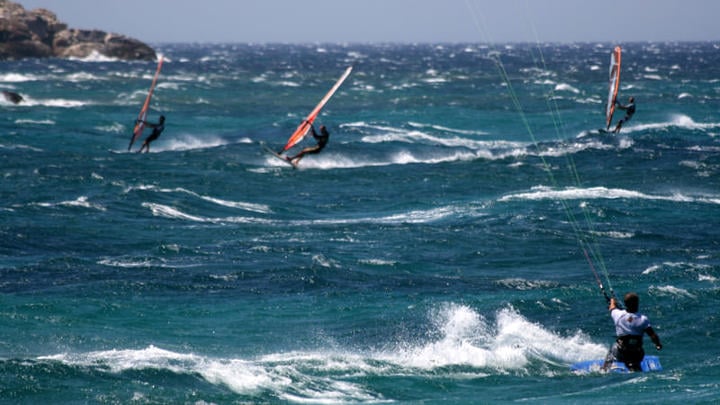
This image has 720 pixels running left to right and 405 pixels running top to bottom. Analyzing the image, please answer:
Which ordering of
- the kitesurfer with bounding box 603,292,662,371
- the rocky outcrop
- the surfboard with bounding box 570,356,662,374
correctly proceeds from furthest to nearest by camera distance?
the rocky outcrop < the surfboard with bounding box 570,356,662,374 < the kitesurfer with bounding box 603,292,662,371

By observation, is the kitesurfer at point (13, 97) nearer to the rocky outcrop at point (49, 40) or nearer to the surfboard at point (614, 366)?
the surfboard at point (614, 366)

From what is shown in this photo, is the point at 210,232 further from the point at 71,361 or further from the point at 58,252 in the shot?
the point at 71,361

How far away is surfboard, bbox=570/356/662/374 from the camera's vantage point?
15.4 m

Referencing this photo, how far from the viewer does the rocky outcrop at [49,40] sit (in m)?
136

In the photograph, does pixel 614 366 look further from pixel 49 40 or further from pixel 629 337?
pixel 49 40

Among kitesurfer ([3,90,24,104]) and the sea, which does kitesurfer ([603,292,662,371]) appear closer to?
the sea

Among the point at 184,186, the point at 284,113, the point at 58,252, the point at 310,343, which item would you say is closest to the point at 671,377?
the point at 310,343

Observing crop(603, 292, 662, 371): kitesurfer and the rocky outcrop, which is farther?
the rocky outcrop

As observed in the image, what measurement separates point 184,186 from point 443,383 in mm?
21159

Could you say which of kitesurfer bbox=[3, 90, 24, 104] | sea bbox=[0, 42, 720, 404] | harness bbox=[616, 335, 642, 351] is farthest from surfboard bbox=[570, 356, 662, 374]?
kitesurfer bbox=[3, 90, 24, 104]

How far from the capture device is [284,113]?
66.4m

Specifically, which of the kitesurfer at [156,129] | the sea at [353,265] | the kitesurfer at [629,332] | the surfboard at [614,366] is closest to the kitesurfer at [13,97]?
the sea at [353,265]

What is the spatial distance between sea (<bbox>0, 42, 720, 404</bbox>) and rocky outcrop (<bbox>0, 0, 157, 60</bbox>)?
8853 centimetres

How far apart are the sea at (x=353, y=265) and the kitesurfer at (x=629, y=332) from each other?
10.1 inches
